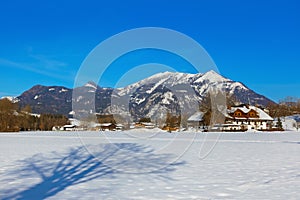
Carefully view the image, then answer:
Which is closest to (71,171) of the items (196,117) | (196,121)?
(196,121)

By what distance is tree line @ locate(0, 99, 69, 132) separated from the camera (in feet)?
205

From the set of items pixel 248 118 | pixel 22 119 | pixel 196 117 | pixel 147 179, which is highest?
pixel 248 118

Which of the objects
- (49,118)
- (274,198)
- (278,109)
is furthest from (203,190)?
(278,109)

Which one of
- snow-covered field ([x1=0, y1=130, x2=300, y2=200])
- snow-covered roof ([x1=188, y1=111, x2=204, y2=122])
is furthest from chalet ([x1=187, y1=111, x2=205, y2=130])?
snow-covered field ([x1=0, y1=130, x2=300, y2=200])

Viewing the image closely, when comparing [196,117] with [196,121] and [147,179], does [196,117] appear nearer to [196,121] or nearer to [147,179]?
[196,121]

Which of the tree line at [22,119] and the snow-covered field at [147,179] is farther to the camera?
the tree line at [22,119]

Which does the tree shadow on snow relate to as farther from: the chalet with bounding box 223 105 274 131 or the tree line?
the tree line

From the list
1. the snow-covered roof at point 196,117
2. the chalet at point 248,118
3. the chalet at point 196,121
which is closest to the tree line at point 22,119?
the chalet at point 196,121

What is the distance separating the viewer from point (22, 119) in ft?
224

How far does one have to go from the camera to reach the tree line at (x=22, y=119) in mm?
62375

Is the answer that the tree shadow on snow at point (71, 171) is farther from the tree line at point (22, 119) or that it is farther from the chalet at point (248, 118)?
the tree line at point (22, 119)

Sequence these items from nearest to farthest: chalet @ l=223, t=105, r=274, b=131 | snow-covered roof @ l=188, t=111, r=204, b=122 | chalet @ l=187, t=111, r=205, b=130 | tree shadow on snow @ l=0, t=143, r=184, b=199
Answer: tree shadow on snow @ l=0, t=143, r=184, b=199 → chalet @ l=187, t=111, r=205, b=130 → snow-covered roof @ l=188, t=111, r=204, b=122 → chalet @ l=223, t=105, r=274, b=131

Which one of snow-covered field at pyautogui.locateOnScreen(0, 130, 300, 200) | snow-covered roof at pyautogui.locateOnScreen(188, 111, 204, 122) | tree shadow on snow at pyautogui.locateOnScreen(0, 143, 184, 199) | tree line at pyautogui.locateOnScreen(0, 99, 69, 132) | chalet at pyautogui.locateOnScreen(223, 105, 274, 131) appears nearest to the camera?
snow-covered field at pyautogui.locateOnScreen(0, 130, 300, 200)

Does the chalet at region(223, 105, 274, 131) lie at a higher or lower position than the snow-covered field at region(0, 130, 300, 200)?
higher
